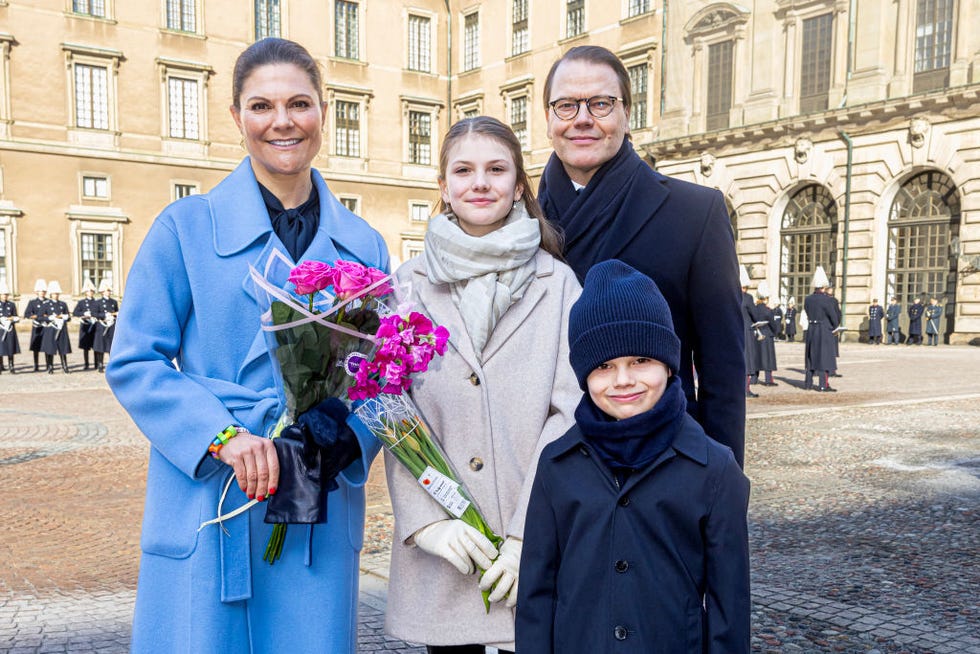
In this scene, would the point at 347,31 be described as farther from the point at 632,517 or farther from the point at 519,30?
the point at 632,517

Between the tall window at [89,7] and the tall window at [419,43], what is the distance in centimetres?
1222

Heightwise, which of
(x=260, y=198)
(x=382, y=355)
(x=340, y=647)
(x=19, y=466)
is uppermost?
(x=260, y=198)

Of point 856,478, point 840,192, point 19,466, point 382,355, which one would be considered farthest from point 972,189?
point 382,355

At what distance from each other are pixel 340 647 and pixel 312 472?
1.63 ft

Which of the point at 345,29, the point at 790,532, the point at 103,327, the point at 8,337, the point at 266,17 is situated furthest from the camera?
the point at 345,29

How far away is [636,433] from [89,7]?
33144mm

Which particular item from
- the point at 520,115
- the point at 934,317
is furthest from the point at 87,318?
the point at 934,317

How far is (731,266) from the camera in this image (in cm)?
235

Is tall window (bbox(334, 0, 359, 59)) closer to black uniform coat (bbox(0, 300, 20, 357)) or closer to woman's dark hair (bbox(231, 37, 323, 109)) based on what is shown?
black uniform coat (bbox(0, 300, 20, 357))

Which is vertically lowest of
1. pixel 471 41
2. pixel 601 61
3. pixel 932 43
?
pixel 601 61

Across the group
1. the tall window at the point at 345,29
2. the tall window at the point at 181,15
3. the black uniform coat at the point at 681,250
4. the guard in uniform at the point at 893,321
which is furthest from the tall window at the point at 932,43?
the black uniform coat at the point at 681,250

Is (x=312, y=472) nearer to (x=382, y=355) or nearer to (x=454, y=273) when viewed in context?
(x=382, y=355)

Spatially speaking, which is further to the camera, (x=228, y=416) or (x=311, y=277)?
(x=228, y=416)

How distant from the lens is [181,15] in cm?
3105
